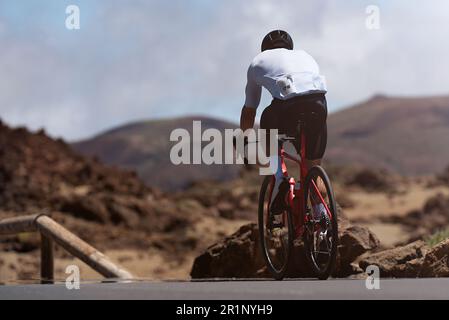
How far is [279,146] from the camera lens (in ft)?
24.5

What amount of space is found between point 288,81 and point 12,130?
30.5 meters

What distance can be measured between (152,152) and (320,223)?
113491 mm

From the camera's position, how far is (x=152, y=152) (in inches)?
4737

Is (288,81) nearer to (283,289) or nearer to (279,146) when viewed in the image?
(279,146)

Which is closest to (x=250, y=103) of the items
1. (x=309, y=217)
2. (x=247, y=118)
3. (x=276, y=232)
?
(x=247, y=118)

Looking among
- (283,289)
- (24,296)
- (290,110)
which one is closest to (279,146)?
(290,110)

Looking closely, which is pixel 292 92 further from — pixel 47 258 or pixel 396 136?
pixel 396 136

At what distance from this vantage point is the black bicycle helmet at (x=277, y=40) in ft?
24.5

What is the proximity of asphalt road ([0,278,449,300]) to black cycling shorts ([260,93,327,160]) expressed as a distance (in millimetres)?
1021

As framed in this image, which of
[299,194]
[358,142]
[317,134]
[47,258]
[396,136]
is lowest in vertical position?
[47,258]

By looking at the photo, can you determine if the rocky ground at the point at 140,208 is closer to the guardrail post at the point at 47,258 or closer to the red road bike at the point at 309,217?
the guardrail post at the point at 47,258

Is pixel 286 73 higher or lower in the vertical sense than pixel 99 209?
higher

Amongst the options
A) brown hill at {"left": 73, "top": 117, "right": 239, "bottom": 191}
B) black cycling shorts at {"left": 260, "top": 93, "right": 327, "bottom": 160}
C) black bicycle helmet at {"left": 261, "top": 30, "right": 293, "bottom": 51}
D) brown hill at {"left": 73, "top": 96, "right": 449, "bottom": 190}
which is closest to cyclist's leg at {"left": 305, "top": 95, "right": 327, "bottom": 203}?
black cycling shorts at {"left": 260, "top": 93, "right": 327, "bottom": 160}

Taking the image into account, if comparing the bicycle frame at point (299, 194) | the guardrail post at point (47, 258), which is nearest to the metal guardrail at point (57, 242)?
the guardrail post at point (47, 258)
